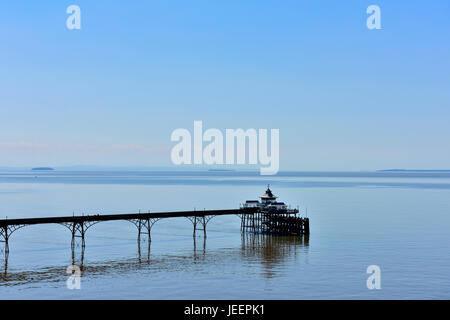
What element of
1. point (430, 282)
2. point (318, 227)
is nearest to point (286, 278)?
point (430, 282)

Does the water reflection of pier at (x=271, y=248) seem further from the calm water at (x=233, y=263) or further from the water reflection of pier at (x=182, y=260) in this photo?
the calm water at (x=233, y=263)

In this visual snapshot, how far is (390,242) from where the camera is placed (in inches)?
2559

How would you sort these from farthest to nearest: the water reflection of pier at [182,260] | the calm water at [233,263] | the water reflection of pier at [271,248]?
the water reflection of pier at [271,248] < the water reflection of pier at [182,260] < the calm water at [233,263]

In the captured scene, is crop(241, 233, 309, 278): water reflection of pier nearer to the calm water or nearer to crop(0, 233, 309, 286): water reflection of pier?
crop(0, 233, 309, 286): water reflection of pier

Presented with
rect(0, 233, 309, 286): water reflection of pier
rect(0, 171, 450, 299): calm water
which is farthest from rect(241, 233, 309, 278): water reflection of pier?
rect(0, 171, 450, 299): calm water

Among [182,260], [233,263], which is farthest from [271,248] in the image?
[182,260]

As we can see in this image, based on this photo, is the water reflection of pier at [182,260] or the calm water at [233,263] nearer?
the calm water at [233,263]

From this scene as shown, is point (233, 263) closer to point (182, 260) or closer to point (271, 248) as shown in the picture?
point (182, 260)

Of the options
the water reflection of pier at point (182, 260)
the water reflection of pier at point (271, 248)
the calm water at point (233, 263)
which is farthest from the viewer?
the water reflection of pier at point (271, 248)

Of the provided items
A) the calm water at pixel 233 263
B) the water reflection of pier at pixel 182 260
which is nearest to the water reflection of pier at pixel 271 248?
the water reflection of pier at pixel 182 260
